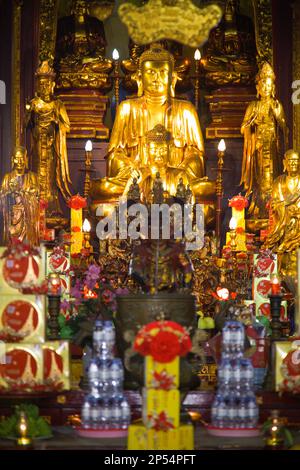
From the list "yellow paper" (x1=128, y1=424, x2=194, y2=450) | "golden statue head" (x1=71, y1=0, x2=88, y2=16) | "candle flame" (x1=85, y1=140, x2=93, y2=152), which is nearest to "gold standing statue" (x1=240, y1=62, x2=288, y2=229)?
"candle flame" (x1=85, y1=140, x2=93, y2=152)

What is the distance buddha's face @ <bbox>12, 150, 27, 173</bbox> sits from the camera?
11.5m

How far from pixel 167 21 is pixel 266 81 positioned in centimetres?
356

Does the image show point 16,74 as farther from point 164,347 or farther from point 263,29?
point 164,347

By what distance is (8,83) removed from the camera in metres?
12.3

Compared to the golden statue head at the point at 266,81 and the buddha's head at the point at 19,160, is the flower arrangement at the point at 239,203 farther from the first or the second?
the buddha's head at the point at 19,160

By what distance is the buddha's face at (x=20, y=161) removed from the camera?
11.5 meters

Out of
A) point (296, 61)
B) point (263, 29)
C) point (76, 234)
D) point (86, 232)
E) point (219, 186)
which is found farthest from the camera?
point (263, 29)

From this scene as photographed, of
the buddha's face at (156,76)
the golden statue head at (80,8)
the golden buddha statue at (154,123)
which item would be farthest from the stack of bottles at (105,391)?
the golden statue head at (80,8)

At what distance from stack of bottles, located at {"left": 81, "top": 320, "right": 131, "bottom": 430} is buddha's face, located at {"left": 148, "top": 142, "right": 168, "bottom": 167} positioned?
14.7 ft

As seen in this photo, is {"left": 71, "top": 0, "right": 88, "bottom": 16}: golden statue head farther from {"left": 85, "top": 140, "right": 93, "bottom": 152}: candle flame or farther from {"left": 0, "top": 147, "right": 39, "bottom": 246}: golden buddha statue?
{"left": 0, "top": 147, "right": 39, "bottom": 246}: golden buddha statue

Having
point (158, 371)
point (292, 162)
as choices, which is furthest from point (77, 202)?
point (158, 371)

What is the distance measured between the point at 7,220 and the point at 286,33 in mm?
3418

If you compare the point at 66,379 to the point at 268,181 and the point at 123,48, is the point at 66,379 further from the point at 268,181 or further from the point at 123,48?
the point at 123,48

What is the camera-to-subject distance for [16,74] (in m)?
12.4
